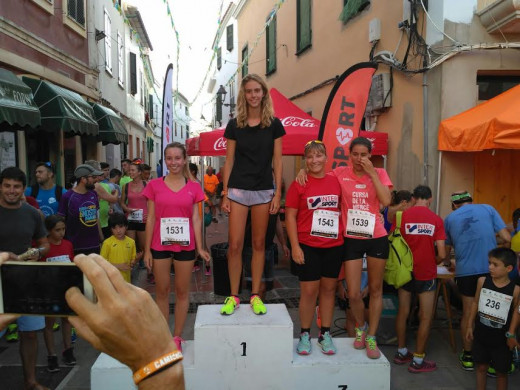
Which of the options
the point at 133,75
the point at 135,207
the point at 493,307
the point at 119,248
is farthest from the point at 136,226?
the point at 133,75

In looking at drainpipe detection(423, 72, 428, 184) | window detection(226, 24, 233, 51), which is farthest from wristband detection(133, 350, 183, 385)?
window detection(226, 24, 233, 51)

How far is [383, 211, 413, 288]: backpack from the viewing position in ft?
14.5

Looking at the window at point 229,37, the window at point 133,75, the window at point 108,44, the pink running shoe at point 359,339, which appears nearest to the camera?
the pink running shoe at point 359,339

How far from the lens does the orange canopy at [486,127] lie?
509 cm

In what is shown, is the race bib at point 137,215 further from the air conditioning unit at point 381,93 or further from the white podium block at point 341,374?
the air conditioning unit at point 381,93

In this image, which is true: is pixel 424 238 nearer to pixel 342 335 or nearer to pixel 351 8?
pixel 342 335

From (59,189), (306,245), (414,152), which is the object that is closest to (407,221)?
(306,245)

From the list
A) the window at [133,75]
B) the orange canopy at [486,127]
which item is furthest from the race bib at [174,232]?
the window at [133,75]

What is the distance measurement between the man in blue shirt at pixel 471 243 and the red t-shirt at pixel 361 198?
126 centimetres

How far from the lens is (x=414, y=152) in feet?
23.5

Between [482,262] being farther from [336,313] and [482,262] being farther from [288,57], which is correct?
[288,57]

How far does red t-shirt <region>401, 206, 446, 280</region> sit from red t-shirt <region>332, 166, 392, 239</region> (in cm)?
87

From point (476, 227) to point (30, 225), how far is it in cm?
426

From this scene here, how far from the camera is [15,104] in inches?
242
